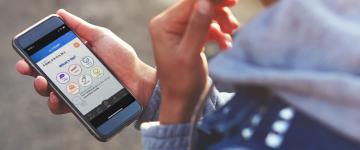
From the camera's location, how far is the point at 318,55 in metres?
0.51

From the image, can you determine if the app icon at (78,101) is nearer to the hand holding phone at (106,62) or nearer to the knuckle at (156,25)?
the hand holding phone at (106,62)

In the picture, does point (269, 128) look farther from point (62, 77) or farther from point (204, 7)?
point (62, 77)

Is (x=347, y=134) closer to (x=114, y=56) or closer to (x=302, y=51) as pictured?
(x=302, y=51)

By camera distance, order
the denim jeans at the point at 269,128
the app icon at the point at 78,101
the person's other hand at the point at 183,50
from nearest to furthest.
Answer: the denim jeans at the point at 269,128
the person's other hand at the point at 183,50
the app icon at the point at 78,101

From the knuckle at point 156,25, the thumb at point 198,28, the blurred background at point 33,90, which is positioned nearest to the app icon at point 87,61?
the knuckle at point 156,25

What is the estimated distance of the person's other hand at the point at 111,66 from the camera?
3.54 feet

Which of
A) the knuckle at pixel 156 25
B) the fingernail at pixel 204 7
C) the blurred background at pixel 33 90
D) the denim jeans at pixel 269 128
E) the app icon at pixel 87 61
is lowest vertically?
the blurred background at pixel 33 90

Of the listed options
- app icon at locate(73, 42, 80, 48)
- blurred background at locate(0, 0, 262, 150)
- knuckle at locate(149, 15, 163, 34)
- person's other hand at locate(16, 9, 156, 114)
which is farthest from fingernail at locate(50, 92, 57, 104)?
blurred background at locate(0, 0, 262, 150)

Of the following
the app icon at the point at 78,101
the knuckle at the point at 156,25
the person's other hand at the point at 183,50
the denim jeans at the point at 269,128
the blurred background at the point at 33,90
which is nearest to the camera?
the denim jeans at the point at 269,128

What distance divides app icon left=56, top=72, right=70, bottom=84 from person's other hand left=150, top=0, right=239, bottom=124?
1.14ft

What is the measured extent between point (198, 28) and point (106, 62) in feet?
1.67

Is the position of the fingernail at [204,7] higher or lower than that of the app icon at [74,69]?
higher

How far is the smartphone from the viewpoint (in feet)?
3.53

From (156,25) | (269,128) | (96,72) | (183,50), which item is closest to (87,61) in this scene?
(96,72)
